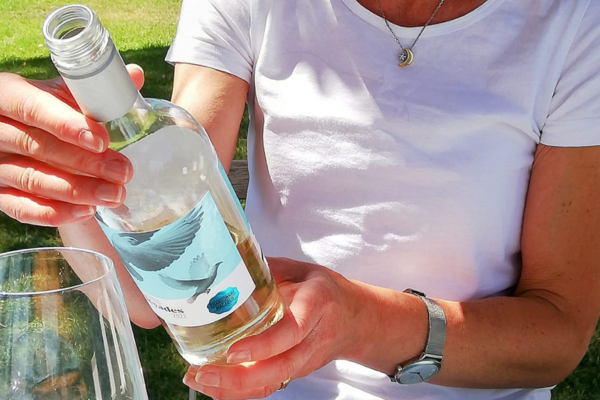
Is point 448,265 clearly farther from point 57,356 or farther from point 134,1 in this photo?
point 134,1

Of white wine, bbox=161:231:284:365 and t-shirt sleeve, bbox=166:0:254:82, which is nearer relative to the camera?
white wine, bbox=161:231:284:365

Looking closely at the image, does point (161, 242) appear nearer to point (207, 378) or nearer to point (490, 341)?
point (207, 378)

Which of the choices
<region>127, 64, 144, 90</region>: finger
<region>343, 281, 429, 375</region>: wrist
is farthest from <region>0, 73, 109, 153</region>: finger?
<region>343, 281, 429, 375</region>: wrist

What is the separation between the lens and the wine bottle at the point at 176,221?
665 millimetres

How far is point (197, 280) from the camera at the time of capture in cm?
76

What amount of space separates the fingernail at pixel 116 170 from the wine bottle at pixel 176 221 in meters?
0.04

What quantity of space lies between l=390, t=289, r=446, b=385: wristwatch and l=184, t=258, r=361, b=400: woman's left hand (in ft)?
0.50

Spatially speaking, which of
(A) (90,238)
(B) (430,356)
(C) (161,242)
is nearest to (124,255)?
(C) (161,242)

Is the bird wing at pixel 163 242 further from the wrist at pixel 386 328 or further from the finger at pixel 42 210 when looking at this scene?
the wrist at pixel 386 328

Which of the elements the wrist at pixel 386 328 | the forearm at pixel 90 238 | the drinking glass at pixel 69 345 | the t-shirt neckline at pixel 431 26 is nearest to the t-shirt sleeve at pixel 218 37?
the t-shirt neckline at pixel 431 26

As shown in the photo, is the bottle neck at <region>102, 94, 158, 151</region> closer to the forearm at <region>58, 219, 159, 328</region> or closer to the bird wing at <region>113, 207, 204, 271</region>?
the bird wing at <region>113, 207, 204, 271</region>

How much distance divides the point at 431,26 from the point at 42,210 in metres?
0.74

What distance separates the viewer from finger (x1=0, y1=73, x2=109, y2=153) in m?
0.68

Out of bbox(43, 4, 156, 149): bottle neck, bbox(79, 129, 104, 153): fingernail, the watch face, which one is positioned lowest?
the watch face
